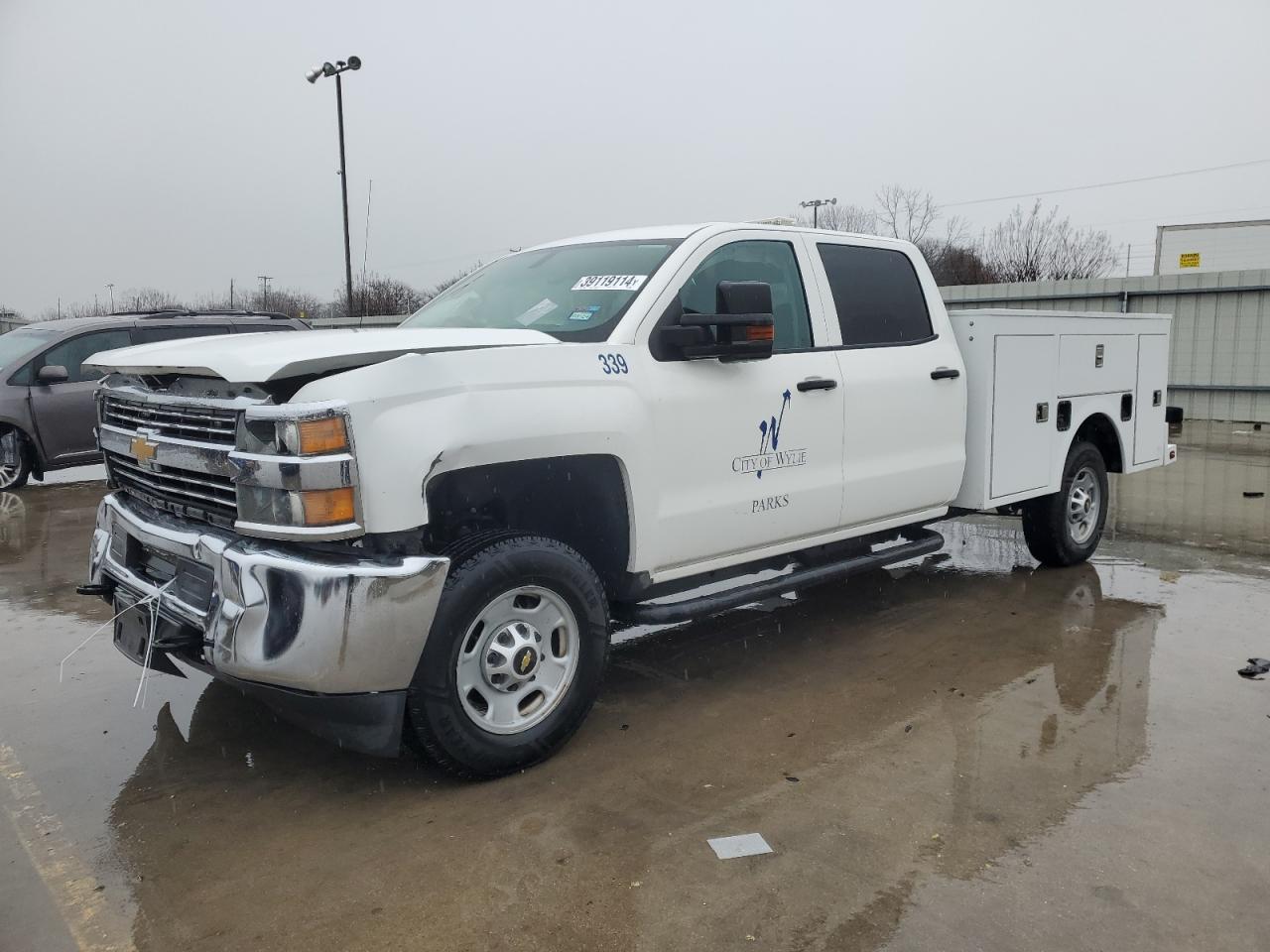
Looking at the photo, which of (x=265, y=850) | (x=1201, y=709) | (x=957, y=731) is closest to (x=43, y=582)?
(x=265, y=850)

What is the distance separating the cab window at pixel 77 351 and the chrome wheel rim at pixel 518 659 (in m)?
8.51

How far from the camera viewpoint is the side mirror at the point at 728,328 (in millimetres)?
4098

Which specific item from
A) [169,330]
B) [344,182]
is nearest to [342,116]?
[344,182]

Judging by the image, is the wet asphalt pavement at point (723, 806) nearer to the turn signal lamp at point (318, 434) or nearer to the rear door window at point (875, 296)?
the turn signal lamp at point (318, 434)

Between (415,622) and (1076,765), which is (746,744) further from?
(415,622)

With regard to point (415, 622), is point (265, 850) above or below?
below

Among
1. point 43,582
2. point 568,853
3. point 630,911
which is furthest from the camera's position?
point 43,582

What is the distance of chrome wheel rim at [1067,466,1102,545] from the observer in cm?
667

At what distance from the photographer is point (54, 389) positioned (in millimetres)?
10359

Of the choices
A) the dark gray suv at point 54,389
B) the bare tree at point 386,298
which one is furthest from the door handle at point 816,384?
the bare tree at point 386,298

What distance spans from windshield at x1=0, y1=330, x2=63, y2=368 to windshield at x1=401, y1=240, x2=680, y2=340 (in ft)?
24.0

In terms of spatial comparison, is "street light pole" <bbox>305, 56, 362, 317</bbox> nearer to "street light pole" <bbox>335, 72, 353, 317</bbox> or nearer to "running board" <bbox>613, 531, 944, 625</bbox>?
"street light pole" <bbox>335, 72, 353, 317</bbox>

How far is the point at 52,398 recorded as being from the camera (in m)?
10.3

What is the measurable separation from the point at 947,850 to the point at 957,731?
1002mm
